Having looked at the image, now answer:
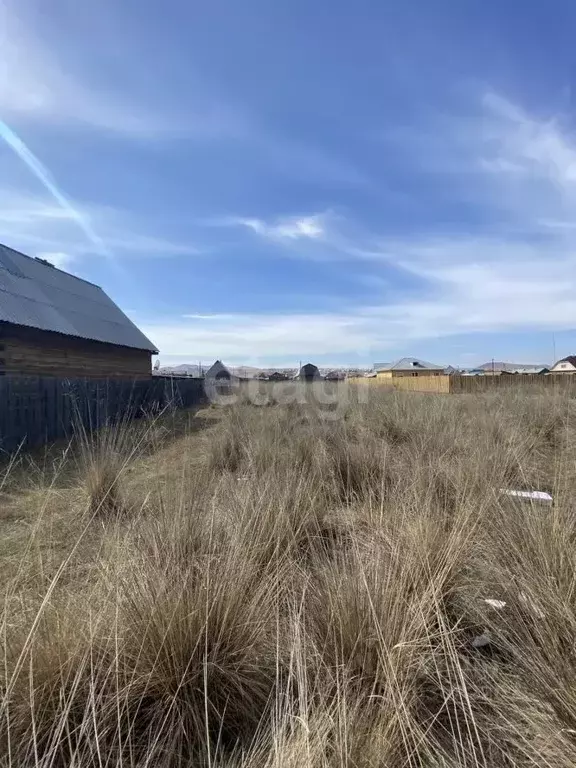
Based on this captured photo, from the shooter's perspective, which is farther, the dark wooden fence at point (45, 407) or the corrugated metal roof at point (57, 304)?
the corrugated metal roof at point (57, 304)

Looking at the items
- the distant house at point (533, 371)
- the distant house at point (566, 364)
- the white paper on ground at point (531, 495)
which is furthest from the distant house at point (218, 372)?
the distant house at point (566, 364)

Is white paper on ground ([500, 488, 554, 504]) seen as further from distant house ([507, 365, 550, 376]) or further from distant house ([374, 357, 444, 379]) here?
distant house ([374, 357, 444, 379])

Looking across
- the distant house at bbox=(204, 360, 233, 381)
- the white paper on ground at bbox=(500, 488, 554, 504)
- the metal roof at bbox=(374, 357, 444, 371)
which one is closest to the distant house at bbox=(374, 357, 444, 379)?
the metal roof at bbox=(374, 357, 444, 371)

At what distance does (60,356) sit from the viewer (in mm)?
15078

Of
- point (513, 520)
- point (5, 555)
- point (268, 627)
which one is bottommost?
point (5, 555)

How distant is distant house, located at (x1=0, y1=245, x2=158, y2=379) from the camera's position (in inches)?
513

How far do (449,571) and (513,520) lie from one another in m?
0.49

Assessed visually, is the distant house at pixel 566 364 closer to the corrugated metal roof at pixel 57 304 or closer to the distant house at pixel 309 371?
the distant house at pixel 309 371

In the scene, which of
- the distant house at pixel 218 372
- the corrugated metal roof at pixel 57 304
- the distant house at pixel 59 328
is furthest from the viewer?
the distant house at pixel 218 372

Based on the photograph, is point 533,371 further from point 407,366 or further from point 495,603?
point 495,603

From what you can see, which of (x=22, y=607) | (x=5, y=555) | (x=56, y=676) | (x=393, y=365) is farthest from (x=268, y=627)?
(x=393, y=365)

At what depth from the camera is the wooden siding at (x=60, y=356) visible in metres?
12.9

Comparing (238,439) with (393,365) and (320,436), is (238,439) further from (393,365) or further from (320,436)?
(393,365)

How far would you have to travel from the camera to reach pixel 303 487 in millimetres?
3145
